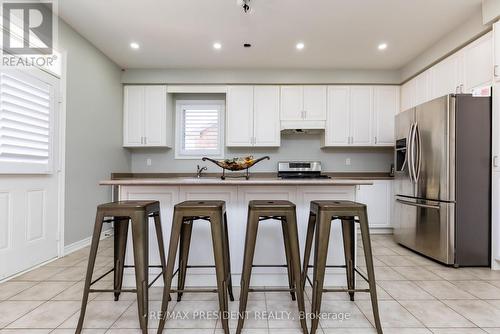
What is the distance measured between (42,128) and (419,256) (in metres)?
4.31

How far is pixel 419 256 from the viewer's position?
317 centimetres

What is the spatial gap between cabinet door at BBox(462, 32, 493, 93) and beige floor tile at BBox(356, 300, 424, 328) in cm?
246

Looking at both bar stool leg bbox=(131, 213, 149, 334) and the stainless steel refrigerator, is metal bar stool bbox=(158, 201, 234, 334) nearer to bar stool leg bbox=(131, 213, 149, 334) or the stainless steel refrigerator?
bar stool leg bbox=(131, 213, 149, 334)

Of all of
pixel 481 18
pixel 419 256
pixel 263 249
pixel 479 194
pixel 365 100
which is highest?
pixel 481 18

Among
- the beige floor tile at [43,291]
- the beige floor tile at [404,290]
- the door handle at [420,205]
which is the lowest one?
the beige floor tile at [43,291]

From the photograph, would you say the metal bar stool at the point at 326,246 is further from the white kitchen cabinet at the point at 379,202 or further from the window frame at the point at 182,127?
the window frame at the point at 182,127

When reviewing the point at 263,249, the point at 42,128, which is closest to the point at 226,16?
the point at 42,128

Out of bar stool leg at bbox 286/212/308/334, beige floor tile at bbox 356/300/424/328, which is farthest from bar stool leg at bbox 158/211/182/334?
beige floor tile at bbox 356/300/424/328

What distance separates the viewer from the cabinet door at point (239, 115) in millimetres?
4395

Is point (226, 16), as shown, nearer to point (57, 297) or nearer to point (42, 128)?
point (42, 128)

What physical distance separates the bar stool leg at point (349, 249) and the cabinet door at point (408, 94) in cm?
294

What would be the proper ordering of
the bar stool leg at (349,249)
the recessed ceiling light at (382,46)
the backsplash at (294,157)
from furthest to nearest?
the backsplash at (294,157) → the recessed ceiling light at (382,46) → the bar stool leg at (349,249)

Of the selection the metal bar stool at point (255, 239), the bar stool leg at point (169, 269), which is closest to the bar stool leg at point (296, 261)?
the metal bar stool at point (255, 239)

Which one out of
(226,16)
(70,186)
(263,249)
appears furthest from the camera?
(70,186)
